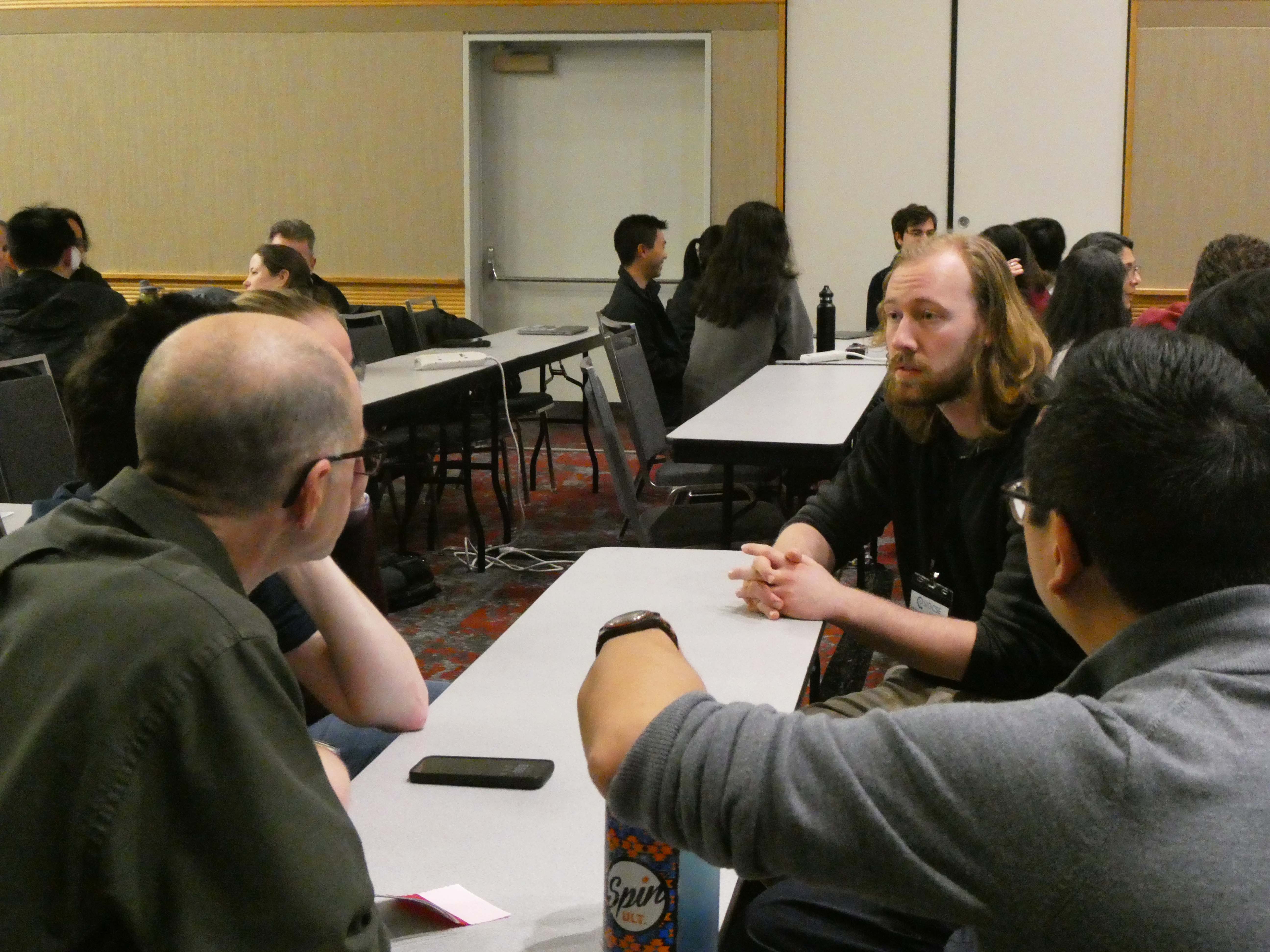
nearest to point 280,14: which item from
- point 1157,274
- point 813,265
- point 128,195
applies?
point 128,195

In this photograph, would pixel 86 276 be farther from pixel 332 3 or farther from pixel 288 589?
pixel 288 589

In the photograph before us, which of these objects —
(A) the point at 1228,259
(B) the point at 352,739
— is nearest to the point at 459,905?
(B) the point at 352,739

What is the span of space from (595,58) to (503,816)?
7574 mm

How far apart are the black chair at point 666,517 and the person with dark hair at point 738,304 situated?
156 cm

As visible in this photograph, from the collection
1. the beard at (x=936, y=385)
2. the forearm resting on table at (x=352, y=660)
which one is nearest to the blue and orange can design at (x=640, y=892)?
the forearm resting on table at (x=352, y=660)

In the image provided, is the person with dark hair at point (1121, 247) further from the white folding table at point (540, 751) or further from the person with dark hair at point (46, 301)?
the person with dark hair at point (46, 301)

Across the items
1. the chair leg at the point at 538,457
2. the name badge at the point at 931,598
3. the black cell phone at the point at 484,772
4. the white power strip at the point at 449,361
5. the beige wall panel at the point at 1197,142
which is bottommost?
the chair leg at the point at 538,457

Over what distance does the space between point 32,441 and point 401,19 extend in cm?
549

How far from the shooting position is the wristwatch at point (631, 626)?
1058 millimetres

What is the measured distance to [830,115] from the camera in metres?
8.03

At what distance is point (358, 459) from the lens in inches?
50.7

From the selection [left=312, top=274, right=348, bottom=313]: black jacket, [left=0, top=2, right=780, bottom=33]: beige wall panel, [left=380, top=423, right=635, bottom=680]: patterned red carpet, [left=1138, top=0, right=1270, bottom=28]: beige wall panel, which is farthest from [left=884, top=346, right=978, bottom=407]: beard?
[left=1138, top=0, right=1270, bottom=28]: beige wall panel

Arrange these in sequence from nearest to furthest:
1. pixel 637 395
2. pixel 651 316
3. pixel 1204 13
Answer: pixel 637 395 → pixel 651 316 → pixel 1204 13

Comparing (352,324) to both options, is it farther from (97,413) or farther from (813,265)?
(97,413)
